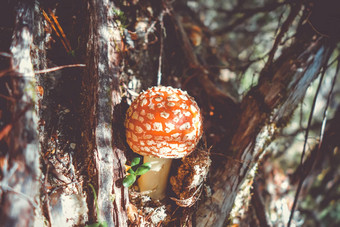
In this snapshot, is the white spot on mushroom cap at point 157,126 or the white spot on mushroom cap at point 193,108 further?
the white spot on mushroom cap at point 193,108

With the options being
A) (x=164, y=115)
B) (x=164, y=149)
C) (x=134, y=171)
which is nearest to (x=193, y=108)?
(x=164, y=115)

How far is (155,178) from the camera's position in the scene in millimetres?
2561

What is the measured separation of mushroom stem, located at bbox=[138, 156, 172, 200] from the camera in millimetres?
2518

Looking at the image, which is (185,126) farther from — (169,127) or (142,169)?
(142,169)

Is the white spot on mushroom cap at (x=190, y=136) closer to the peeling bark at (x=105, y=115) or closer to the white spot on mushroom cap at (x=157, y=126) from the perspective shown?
the white spot on mushroom cap at (x=157, y=126)

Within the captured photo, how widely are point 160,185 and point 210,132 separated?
1.16 meters

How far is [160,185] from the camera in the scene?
2.62 m

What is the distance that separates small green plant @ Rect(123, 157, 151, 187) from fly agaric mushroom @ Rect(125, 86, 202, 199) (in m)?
0.24

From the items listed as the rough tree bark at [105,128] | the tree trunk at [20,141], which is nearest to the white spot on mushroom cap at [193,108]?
the rough tree bark at [105,128]

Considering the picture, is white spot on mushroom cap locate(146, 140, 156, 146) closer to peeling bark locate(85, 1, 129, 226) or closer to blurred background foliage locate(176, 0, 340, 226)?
peeling bark locate(85, 1, 129, 226)

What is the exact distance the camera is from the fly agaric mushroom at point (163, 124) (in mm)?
2027

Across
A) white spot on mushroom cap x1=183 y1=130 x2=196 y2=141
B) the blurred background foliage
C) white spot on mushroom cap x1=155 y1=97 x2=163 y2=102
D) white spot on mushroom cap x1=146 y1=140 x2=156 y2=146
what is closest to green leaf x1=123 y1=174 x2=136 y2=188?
white spot on mushroom cap x1=146 y1=140 x2=156 y2=146

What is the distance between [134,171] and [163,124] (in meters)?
0.80

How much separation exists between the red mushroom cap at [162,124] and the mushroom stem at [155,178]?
41 cm
